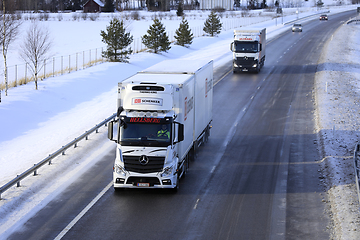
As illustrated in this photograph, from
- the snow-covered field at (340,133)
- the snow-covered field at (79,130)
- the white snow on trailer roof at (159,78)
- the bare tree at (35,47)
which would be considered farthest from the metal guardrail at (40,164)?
the bare tree at (35,47)

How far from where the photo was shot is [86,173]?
58.3 feet

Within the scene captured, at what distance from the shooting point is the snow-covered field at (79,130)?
14.8m

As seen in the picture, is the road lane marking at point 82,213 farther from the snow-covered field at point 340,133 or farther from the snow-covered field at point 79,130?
the snow-covered field at point 340,133

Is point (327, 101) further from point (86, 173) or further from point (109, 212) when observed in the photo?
point (109, 212)

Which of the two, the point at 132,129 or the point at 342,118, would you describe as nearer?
the point at 132,129

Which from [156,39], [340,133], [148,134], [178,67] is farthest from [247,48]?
[148,134]

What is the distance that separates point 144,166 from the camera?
591 inches

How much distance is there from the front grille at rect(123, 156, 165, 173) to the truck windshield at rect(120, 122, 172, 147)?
20.6 inches

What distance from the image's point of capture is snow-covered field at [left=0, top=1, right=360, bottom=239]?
48.5 feet

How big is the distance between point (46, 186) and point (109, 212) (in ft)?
11.2

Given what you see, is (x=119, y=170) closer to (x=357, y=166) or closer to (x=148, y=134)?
(x=148, y=134)

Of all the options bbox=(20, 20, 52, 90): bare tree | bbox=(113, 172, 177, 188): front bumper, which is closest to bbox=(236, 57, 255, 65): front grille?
bbox=(20, 20, 52, 90): bare tree

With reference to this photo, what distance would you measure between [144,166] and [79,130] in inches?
384

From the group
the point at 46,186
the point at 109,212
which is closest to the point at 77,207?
the point at 109,212
